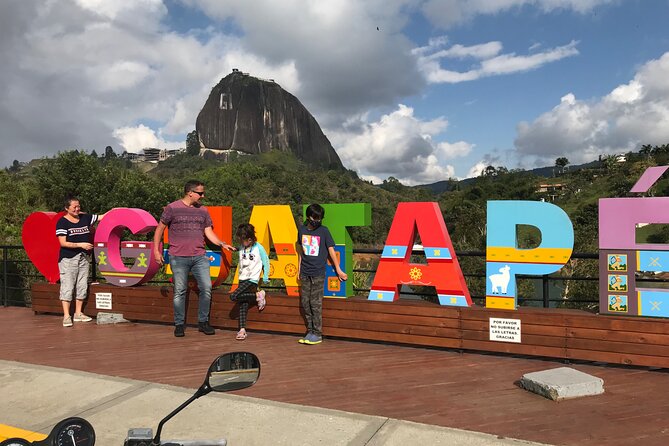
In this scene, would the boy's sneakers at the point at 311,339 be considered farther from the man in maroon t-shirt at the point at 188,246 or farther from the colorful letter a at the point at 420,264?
the man in maroon t-shirt at the point at 188,246

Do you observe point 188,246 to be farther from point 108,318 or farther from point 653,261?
point 653,261

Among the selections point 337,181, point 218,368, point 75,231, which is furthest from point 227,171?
point 218,368

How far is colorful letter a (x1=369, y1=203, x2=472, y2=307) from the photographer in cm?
574

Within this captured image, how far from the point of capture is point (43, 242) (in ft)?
27.0

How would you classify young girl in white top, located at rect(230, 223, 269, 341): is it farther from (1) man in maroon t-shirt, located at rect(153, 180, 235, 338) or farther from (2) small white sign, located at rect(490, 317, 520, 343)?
(2) small white sign, located at rect(490, 317, 520, 343)

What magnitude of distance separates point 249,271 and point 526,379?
3593 mm

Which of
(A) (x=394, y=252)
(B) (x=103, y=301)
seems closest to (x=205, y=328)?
(B) (x=103, y=301)

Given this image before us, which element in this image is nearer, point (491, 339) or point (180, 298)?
point (491, 339)

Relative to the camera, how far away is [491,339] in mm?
5406

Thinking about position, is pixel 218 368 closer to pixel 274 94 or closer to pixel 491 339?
pixel 491 339

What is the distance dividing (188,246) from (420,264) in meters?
3.15

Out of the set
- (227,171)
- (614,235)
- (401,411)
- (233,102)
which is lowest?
(401,411)

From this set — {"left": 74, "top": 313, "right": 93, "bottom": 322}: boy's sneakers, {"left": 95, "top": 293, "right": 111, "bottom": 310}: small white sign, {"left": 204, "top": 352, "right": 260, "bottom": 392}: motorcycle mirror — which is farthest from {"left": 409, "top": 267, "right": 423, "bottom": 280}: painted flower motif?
{"left": 74, "top": 313, "right": 93, "bottom": 322}: boy's sneakers

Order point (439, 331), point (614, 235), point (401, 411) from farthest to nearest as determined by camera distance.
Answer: point (439, 331), point (614, 235), point (401, 411)
